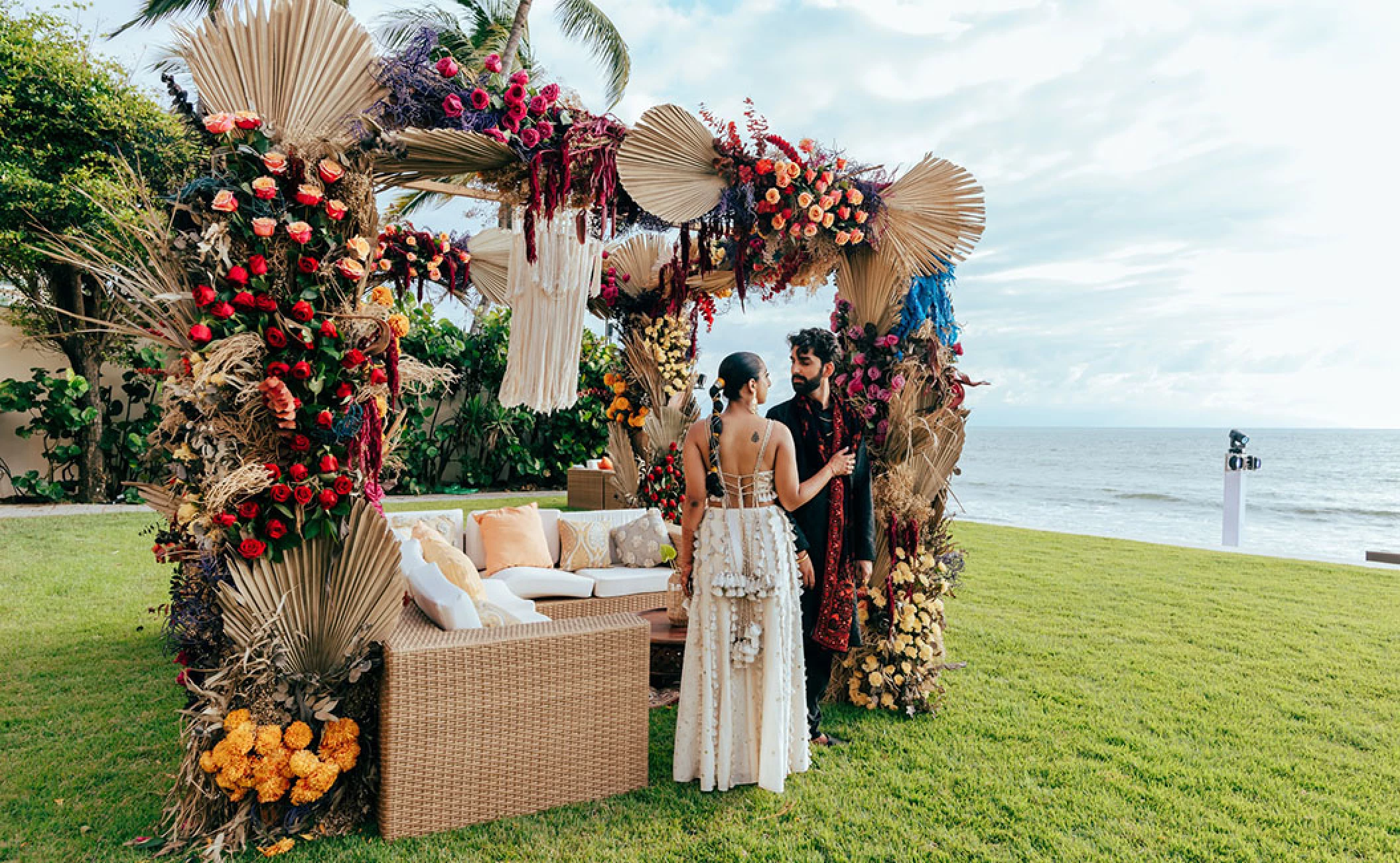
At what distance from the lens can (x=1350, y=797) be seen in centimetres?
279

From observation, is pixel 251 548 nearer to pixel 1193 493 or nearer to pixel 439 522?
pixel 439 522

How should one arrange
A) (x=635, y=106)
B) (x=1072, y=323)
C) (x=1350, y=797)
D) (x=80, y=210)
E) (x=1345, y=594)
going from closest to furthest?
(x=1350, y=797)
(x=635, y=106)
(x=1345, y=594)
(x=80, y=210)
(x=1072, y=323)

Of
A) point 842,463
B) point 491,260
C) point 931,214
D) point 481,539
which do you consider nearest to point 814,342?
point 842,463

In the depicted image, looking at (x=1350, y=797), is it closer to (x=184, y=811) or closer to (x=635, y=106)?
(x=635, y=106)

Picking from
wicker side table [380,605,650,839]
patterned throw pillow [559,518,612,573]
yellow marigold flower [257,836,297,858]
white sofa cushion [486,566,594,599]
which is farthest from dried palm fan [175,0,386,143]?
patterned throw pillow [559,518,612,573]

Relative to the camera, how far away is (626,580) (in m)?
4.73

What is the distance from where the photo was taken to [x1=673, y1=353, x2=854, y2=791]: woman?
2674 mm

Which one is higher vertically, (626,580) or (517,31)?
(517,31)

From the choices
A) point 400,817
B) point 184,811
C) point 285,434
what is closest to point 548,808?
point 400,817

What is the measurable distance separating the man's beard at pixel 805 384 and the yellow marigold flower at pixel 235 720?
229cm

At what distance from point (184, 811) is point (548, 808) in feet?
3.72

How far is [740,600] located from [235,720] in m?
1.66

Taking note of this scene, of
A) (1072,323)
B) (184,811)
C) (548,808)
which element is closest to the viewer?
(184,811)

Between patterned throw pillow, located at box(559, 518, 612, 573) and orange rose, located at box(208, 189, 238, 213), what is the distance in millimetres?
3235
